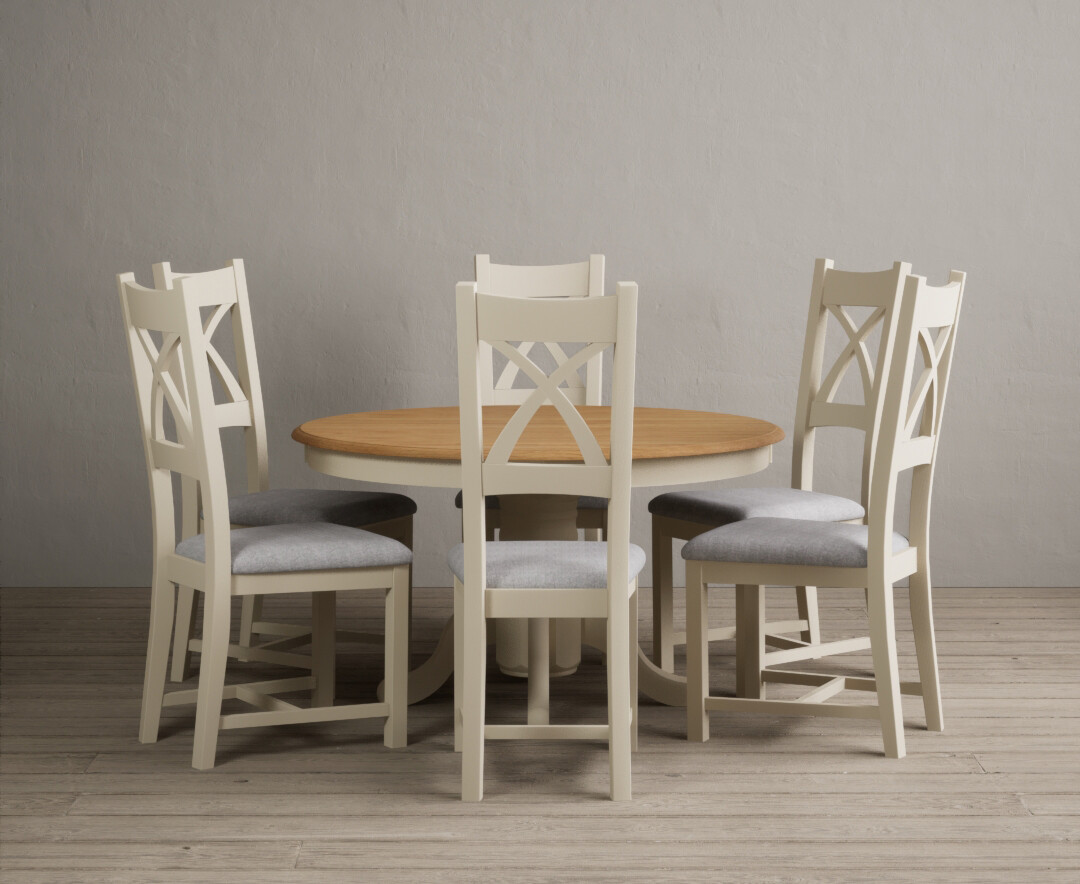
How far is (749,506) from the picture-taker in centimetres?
309

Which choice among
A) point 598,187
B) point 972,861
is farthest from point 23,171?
point 972,861

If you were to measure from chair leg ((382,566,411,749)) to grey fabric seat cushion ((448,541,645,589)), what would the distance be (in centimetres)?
19

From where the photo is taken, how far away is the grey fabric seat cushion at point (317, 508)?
306 centimetres

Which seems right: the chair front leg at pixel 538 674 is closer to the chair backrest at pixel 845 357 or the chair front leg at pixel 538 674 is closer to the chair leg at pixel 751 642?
the chair leg at pixel 751 642

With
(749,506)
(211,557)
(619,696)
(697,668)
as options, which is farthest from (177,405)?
(749,506)

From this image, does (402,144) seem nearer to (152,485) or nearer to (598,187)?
(598,187)

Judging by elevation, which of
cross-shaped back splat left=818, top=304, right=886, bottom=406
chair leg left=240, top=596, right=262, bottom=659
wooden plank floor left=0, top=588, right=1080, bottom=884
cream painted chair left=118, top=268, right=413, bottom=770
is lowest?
wooden plank floor left=0, top=588, right=1080, bottom=884

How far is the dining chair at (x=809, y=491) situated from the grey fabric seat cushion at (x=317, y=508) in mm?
731

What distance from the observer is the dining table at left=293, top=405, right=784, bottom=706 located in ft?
8.38

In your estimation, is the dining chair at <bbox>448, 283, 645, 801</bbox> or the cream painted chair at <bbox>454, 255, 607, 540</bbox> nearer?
the dining chair at <bbox>448, 283, 645, 801</bbox>

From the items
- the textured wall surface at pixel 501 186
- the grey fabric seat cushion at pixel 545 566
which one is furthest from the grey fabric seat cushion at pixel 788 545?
the textured wall surface at pixel 501 186

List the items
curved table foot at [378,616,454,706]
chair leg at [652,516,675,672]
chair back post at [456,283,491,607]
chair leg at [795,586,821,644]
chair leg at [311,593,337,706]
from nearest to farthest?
chair back post at [456,283,491,607], chair leg at [311,593,337,706], curved table foot at [378,616,454,706], chair leg at [652,516,675,672], chair leg at [795,586,821,644]

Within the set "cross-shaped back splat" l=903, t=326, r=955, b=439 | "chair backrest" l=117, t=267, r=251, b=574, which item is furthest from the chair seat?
"chair backrest" l=117, t=267, r=251, b=574

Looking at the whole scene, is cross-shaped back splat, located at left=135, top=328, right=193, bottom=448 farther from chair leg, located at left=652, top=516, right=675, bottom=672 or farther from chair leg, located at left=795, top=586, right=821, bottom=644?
chair leg, located at left=795, top=586, right=821, bottom=644
